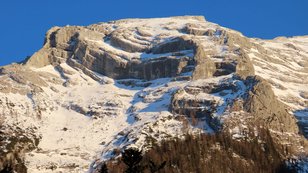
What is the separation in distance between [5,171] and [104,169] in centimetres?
1162

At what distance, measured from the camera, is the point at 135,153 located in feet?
282

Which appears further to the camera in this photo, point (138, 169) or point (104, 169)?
point (104, 169)

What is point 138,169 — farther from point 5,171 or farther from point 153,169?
point 5,171

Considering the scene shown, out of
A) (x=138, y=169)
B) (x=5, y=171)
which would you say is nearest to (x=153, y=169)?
(x=138, y=169)

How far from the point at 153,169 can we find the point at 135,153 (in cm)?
279

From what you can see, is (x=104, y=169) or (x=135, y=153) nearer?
(x=135, y=153)

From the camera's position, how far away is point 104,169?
91375 mm

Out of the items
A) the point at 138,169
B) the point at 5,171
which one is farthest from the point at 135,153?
the point at 5,171

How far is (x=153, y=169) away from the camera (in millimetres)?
86438

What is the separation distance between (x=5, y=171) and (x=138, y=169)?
1659cm

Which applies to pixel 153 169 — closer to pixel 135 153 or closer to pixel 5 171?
pixel 135 153

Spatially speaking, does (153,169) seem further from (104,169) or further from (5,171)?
(5,171)

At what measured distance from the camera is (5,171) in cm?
9019

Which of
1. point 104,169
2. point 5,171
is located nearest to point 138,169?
point 104,169
